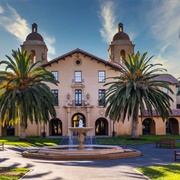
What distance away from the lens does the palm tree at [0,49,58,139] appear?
3206 centimetres

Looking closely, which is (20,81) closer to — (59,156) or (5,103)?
(5,103)

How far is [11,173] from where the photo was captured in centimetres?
1316

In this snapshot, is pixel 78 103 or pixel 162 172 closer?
pixel 162 172

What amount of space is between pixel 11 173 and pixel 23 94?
66.5 ft

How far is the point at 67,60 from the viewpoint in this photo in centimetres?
4419

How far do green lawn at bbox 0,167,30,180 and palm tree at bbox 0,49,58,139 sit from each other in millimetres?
17383

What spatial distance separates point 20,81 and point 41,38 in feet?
64.5

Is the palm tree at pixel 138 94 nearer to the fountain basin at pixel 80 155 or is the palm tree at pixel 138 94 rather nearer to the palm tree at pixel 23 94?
the palm tree at pixel 23 94

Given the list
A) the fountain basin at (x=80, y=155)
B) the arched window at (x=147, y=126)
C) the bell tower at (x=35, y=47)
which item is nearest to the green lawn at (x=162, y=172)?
the fountain basin at (x=80, y=155)

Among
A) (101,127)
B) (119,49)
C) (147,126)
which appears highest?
(119,49)

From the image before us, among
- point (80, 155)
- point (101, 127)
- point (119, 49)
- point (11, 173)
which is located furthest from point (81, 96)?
point (11, 173)

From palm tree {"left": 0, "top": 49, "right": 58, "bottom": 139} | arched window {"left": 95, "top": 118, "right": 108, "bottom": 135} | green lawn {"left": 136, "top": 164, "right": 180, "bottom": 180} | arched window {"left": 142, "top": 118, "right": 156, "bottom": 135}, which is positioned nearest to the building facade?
arched window {"left": 95, "top": 118, "right": 108, "bottom": 135}

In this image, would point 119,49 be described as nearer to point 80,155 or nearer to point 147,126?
point 147,126

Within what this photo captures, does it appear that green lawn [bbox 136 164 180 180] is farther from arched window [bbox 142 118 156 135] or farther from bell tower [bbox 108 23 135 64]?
bell tower [bbox 108 23 135 64]
